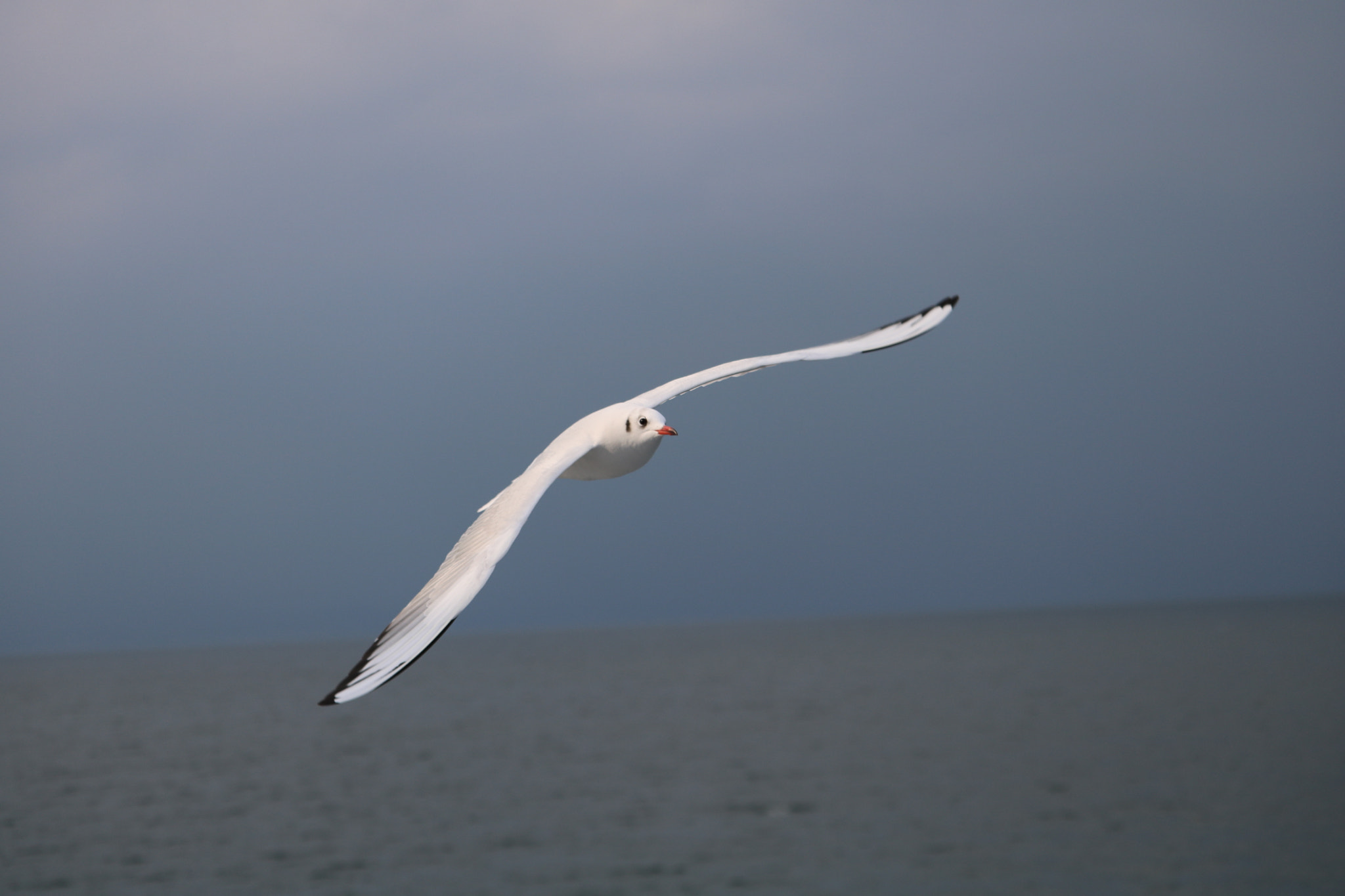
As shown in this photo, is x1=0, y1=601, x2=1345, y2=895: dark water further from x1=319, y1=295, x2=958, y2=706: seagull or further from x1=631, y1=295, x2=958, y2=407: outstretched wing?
x1=319, y1=295, x2=958, y2=706: seagull

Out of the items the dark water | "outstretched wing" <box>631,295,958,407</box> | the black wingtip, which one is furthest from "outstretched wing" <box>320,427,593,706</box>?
the dark water

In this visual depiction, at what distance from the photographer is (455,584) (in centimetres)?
820

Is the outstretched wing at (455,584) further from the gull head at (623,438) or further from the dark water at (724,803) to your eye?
the dark water at (724,803)

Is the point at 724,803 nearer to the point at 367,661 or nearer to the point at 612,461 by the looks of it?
the point at 612,461

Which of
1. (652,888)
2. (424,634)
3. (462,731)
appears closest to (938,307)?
(424,634)

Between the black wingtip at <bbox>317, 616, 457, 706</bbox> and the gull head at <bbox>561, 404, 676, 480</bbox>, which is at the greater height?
the gull head at <bbox>561, 404, 676, 480</bbox>

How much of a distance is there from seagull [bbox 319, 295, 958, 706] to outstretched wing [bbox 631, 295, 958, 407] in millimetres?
13

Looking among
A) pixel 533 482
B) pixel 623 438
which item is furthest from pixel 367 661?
pixel 623 438

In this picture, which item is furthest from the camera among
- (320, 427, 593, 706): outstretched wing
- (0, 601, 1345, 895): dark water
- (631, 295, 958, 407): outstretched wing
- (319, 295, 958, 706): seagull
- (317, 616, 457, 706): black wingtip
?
(0, 601, 1345, 895): dark water

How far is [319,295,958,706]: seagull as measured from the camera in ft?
23.9

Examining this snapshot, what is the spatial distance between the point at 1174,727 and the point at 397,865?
10085cm

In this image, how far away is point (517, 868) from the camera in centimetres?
8869

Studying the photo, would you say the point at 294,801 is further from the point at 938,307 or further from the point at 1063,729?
the point at 938,307

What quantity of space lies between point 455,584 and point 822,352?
23.7 feet
